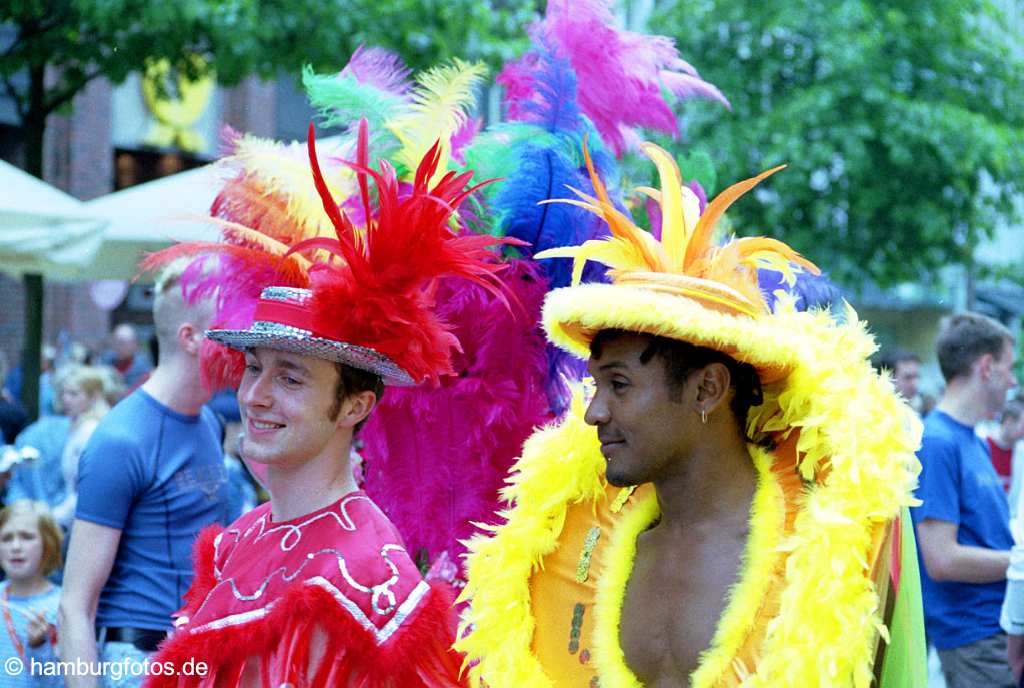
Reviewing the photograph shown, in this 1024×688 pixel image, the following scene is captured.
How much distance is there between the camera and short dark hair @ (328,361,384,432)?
295 centimetres

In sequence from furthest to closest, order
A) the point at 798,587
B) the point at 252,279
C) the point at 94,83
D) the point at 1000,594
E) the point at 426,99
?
the point at 94,83 < the point at 1000,594 < the point at 426,99 < the point at 252,279 < the point at 798,587

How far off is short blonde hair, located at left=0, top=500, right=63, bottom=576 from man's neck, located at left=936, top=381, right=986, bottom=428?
3.40m

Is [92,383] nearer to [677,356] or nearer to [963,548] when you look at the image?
[963,548]

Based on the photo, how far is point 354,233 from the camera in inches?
117

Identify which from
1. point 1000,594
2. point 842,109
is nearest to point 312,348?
point 1000,594

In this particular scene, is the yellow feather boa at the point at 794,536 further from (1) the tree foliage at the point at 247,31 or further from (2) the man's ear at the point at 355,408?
(1) the tree foliage at the point at 247,31

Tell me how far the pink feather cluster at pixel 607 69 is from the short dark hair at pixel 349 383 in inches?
47.3

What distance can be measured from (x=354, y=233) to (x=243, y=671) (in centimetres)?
101

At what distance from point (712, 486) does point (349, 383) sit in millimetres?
888

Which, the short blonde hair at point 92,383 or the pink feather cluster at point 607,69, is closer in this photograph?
the pink feather cluster at point 607,69

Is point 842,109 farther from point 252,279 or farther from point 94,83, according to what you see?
point 252,279

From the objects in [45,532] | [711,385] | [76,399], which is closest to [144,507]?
[45,532]

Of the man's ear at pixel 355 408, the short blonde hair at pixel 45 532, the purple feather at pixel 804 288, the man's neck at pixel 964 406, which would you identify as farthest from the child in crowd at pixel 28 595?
the man's neck at pixel 964 406

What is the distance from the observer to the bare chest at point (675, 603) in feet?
8.31
